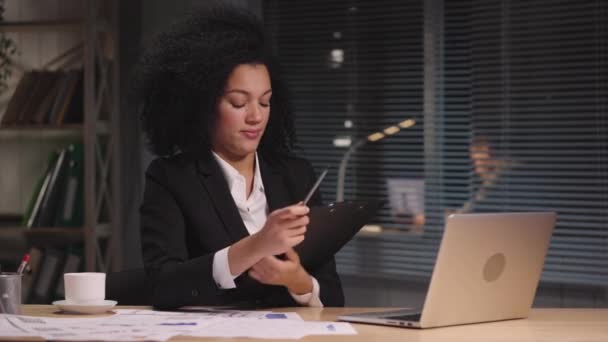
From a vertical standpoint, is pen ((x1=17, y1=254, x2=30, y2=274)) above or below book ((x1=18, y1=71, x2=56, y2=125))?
below

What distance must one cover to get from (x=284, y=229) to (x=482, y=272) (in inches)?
16.7

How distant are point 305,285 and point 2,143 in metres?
3.05

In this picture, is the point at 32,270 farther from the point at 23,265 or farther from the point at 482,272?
the point at 482,272

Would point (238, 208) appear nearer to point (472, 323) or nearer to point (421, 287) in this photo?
point (472, 323)

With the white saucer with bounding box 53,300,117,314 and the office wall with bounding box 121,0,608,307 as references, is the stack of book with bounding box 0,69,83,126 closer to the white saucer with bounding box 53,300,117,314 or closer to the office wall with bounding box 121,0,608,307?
the office wall with bounding box 121,0,608,307

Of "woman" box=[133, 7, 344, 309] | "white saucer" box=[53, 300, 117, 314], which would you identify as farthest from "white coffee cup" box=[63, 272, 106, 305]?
"woman" box=[133, 7, 344, 309]

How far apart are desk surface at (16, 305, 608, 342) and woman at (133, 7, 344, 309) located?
22cm

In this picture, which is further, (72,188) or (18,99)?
(18,99)

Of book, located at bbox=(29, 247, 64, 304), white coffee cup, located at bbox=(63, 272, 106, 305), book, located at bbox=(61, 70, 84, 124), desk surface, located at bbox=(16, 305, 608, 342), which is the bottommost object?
book, located at bbox=(29, 247, 64, 304)

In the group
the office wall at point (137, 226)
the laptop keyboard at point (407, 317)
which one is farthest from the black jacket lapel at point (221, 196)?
the office wall at point (137, 226)

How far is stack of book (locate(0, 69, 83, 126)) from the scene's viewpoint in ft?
15.2

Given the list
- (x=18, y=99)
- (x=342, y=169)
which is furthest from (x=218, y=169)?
(x=18, y=99)

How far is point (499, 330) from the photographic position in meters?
2.07

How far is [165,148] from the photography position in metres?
2.87
